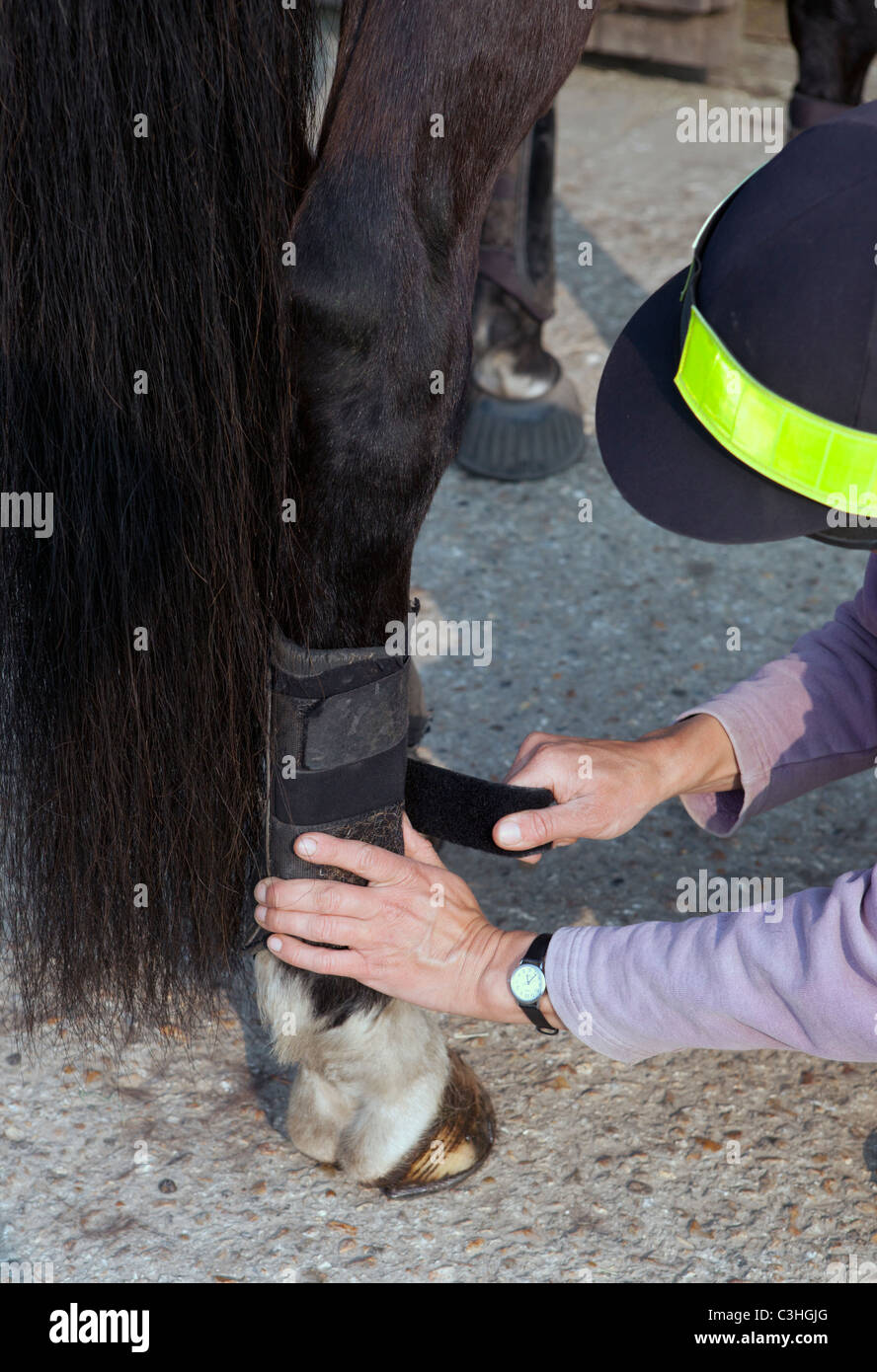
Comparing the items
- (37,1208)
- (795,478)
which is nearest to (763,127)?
(795,478)

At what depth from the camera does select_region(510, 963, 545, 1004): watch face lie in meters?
1.04

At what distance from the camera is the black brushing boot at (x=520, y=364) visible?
2062 millimetres

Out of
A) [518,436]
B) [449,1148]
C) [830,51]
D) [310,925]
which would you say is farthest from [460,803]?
[830,51]

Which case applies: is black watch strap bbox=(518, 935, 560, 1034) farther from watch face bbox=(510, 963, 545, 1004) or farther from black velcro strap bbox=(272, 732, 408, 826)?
black velcro strap bbox=(272, 732, 408, 826)

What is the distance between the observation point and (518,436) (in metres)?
2.17

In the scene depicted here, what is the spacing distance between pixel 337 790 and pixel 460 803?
135 mm

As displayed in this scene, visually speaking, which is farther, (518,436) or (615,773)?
(518,436)

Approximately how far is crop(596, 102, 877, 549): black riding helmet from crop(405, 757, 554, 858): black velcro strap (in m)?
0.25

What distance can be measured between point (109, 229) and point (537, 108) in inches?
11.5

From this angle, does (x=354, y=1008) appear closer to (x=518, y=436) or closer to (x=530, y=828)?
(x=530, y=828)

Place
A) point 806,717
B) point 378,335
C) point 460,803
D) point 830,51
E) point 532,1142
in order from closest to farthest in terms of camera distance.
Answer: point 378,335
point 460,803
point 532,1142
point 806,717
point 830,51

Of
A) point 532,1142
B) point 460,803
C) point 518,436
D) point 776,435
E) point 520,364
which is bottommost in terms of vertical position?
point 532,1142

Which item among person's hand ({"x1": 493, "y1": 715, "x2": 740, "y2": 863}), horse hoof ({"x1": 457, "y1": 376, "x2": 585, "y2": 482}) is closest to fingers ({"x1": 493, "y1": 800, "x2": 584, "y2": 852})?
person's hand ({"x1": 493, "y1": 715, "x2": 740, "y2": 863})

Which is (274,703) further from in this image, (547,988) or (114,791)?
(547,988)
